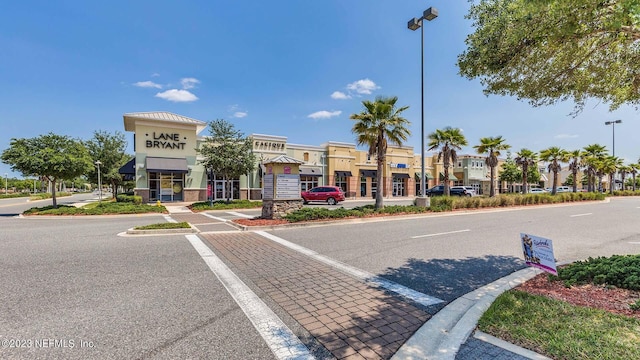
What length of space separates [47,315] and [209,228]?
28.4 ft

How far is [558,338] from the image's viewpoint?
10.4 ft

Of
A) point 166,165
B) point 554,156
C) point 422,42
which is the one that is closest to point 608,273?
point 422,42

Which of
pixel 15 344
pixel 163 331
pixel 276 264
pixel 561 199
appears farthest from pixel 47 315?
pixel 561 199

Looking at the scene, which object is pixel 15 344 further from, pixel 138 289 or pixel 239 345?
pixel 239 345

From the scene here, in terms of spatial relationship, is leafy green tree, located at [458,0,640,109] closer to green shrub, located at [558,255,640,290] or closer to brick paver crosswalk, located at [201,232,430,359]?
green shrub, located at [558,255,640,290]

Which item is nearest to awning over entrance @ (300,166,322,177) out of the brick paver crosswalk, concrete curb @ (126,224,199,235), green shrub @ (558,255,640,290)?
concrete curb @ (126,224,199,235)

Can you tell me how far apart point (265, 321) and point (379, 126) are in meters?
15.5

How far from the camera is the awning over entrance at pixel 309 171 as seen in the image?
35016mm

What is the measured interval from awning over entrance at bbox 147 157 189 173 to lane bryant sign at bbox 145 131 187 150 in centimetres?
127

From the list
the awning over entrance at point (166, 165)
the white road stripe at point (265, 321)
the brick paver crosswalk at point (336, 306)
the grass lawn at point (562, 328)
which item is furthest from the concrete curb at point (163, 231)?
the awning over entrance at point (166, 165)

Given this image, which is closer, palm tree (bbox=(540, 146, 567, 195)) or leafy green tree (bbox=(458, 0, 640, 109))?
leafy green tree (bbox=(458, 0, 640, 109))

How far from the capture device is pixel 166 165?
27.6 meters

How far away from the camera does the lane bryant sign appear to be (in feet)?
91.1

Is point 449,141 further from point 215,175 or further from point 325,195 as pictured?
point 215,175
